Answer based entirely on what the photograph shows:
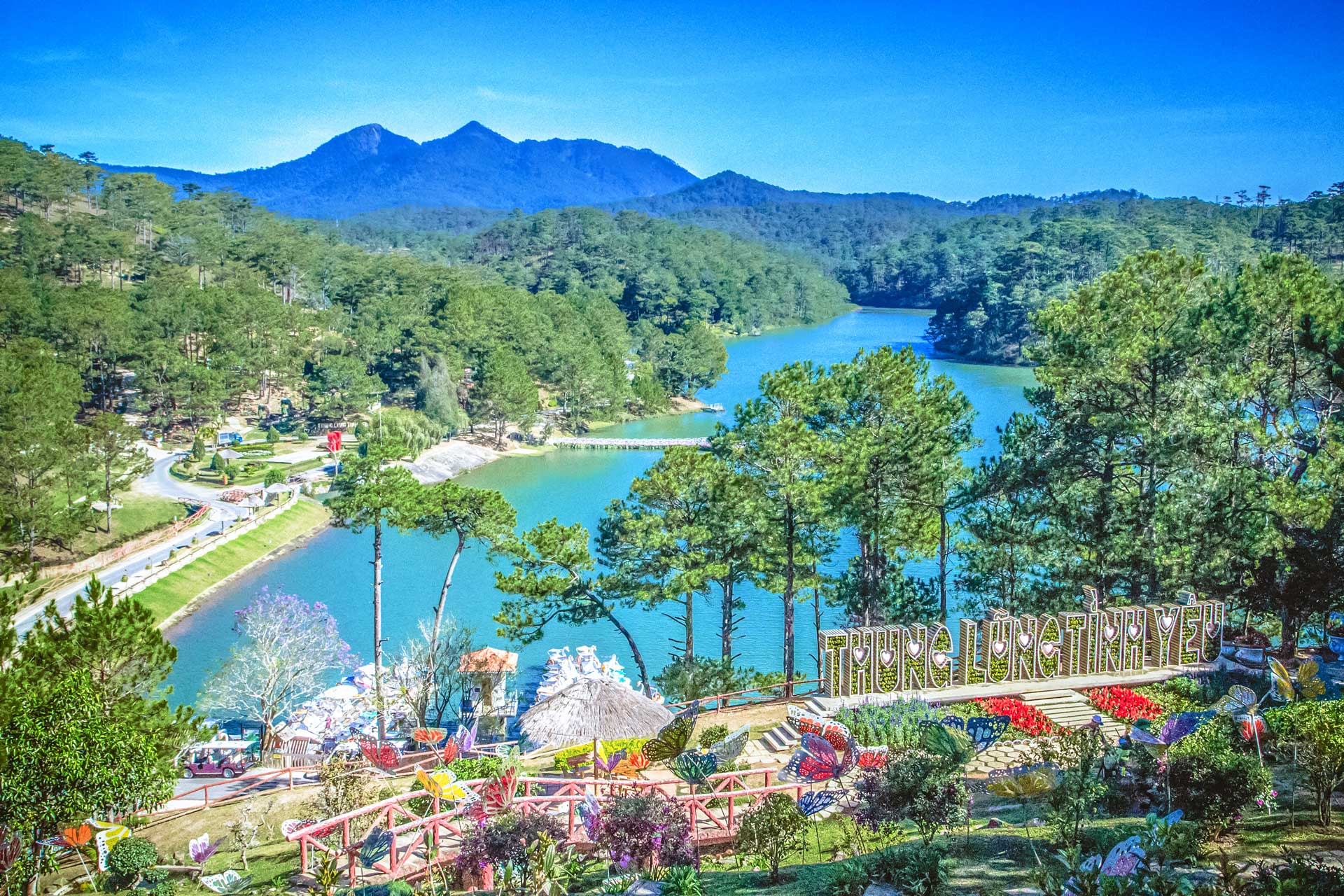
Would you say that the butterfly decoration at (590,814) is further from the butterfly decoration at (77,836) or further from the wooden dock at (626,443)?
the wooden dock at (626,443)

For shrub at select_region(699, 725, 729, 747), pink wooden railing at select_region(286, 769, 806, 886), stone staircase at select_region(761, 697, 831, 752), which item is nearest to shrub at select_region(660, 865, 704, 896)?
pink wooden railing at select_region(286, 769, 806, 886)

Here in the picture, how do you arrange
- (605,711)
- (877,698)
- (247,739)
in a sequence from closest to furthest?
1. (605,711)
2. (877,698)
3. (247,739)

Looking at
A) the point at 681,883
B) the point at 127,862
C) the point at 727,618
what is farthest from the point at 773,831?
the point at 727,618

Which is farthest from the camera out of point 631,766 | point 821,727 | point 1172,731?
point 631,766

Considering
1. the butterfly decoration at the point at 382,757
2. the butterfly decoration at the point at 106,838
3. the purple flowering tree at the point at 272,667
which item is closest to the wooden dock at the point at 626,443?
the purple flowering tree at the point at 272,667

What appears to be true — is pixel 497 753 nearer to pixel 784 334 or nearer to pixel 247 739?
pixel 247 739

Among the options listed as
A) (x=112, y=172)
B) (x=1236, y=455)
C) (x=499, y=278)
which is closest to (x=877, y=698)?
(x=1236, y=455)

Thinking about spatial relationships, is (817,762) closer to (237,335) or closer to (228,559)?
(228,559)
